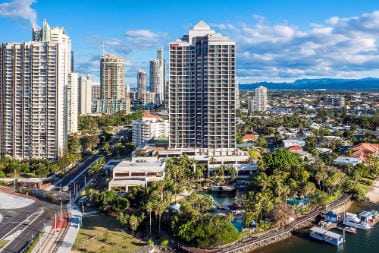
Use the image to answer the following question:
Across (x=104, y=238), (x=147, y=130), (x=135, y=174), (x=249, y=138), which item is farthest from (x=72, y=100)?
(x=104, y=238)

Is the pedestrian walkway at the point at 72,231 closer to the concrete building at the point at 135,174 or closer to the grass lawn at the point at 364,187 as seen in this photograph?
the concrete building at the point at 135,174

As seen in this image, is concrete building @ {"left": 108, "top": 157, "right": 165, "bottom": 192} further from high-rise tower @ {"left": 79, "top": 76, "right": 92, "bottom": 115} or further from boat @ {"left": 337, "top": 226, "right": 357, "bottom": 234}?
high-rise tower @ {"left": 79, "top": 76, "right": 92, "bottom": 115}

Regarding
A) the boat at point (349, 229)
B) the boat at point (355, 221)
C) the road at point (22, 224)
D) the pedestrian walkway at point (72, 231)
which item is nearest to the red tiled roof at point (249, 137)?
the boat at point (355, 221)

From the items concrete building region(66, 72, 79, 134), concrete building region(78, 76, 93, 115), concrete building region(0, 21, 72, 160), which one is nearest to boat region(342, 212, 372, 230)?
concrete building region(0, 21, 72, 160)

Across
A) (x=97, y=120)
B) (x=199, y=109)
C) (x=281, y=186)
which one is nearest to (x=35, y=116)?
(x=199, y=109)

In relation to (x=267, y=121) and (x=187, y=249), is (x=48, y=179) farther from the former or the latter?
(x=267, y=121)

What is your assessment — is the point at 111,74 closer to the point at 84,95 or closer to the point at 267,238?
the point at 84,95
